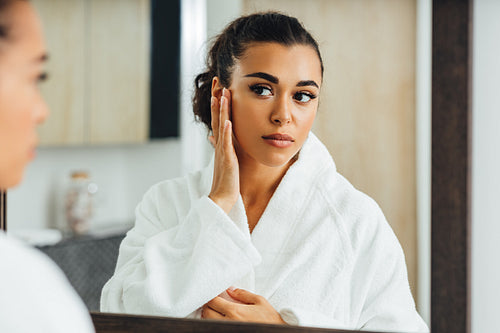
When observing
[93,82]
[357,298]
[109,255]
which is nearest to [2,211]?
[109,255]

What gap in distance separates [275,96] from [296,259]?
16 centimetres

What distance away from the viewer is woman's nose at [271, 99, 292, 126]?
0.50m

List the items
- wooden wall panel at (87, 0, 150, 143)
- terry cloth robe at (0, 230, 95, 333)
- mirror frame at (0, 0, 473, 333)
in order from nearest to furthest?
terry cloth robe at (0, 230, 95, 333)
mirror frame at (0, 0, 473, 333)
wooden wall panel at (87, 0, 150, 143)

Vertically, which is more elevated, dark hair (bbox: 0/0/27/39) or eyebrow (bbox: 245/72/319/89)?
dark hair (bbox: 0/0/27/39)

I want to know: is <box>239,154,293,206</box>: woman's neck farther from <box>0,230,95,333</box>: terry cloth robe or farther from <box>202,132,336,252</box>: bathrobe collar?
<box>0,230,95,333</box>: terry cloth robe

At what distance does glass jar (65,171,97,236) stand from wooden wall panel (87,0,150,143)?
131mm

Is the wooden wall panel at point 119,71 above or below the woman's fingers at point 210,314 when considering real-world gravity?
above

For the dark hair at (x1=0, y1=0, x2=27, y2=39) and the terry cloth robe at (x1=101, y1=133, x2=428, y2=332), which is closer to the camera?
the dark hair at (x1=0, y1=0, x2=27, y2=39)

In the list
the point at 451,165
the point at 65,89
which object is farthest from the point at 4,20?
the point at 65,89

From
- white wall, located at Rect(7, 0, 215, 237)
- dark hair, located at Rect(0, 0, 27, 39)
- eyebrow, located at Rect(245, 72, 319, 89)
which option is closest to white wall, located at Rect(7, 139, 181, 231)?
white wall, located at Rect(7, 0, 215, 237)

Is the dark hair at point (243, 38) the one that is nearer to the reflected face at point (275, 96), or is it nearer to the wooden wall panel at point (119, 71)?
the reflected face at point (275, 96)

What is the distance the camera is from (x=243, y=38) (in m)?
0.51

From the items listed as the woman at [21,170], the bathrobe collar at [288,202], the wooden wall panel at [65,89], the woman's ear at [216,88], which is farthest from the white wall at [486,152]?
the wooden wall panel at [65,89]

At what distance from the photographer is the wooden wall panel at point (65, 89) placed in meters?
1.12
